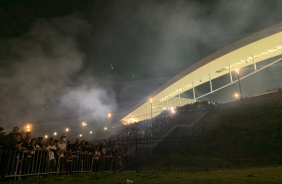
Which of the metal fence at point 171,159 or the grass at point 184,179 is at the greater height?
the metal fence at point 171,159

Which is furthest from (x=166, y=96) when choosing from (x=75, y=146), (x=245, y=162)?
(x=75, y=146)

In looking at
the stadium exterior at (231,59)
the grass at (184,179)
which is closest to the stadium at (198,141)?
the stadium exterior at (231,59)

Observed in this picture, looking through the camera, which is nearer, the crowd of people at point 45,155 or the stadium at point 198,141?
the crowd of people at point 45,155

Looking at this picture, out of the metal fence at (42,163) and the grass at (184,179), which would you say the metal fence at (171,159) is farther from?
the grass at (184,179)

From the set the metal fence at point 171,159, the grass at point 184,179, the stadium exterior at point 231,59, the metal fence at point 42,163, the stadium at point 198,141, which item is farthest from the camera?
the stadium exterior at point 231,59

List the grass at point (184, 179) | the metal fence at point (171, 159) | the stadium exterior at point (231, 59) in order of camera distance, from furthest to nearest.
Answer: the stadium exterior at point (231, 59)
the metal fence at point (171, 159)
the grass at point (184, 179)

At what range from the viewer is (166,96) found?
107ft

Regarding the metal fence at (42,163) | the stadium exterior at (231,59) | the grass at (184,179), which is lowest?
the grass at (184,179)

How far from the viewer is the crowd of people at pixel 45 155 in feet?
20.8

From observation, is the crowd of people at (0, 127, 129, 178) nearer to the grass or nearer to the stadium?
the stadium

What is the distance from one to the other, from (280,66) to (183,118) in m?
19.5

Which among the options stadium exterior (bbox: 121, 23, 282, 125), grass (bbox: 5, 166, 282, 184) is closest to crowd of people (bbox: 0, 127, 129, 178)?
grass (bbox: 5, 166, 282, 184)

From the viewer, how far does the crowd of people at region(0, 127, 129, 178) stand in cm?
634

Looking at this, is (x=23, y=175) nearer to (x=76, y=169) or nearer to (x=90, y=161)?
(x=76, y=169)
